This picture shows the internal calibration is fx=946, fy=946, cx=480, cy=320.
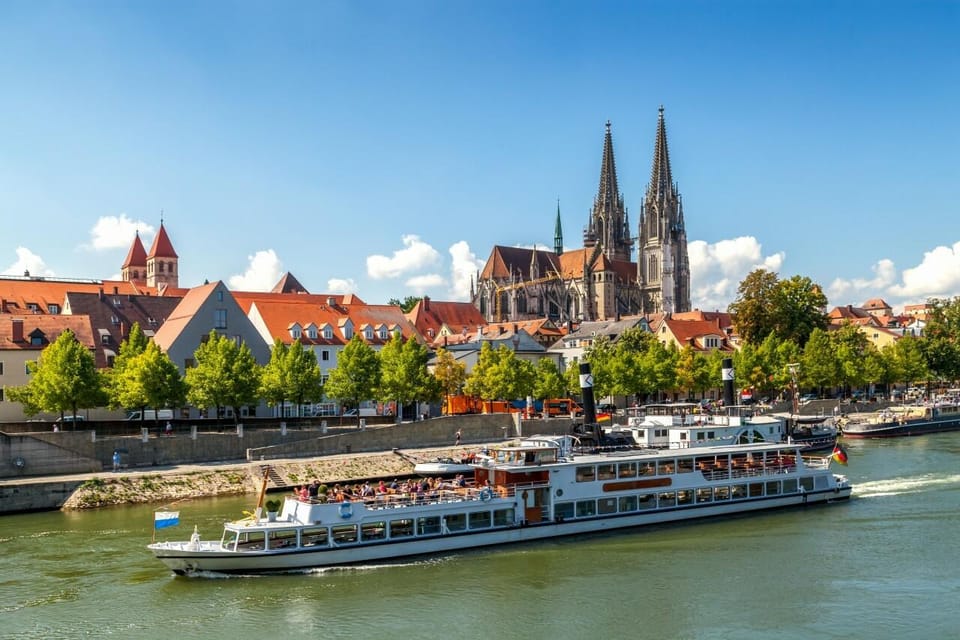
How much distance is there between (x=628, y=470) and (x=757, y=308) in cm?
7490

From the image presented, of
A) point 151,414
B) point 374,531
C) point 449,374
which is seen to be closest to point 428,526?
point 374,531

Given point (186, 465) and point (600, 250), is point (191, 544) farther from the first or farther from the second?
point (600, 250)

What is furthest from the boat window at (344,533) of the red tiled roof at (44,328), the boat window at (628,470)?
the red tiled roof at (44,328)

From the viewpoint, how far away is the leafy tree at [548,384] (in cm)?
8181

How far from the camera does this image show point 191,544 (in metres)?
33.9

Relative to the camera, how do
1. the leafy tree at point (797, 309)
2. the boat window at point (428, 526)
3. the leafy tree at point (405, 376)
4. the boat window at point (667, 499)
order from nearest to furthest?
the boat window at point (428, 526)
the boat window at point (667, 499)
the leafy tree at point (405, 376)
the leafy tree at point (797, 309)

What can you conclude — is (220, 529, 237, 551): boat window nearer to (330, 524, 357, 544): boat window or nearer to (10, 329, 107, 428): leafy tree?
(330, 524, 357, 544): boat window

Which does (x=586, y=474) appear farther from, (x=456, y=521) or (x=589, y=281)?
(x=589, y=281)

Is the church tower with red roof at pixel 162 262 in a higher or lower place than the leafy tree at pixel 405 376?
higher

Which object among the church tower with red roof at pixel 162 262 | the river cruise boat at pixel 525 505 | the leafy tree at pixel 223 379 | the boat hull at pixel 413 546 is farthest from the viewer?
the church tower with red roof at pixel 162 262

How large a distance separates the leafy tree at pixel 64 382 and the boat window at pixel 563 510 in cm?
3077

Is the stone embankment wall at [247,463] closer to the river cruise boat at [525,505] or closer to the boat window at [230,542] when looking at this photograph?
the river cruise boat at [525,505]

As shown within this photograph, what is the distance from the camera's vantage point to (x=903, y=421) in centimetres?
8912

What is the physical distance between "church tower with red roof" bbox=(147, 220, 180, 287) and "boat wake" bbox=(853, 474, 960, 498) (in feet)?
410
